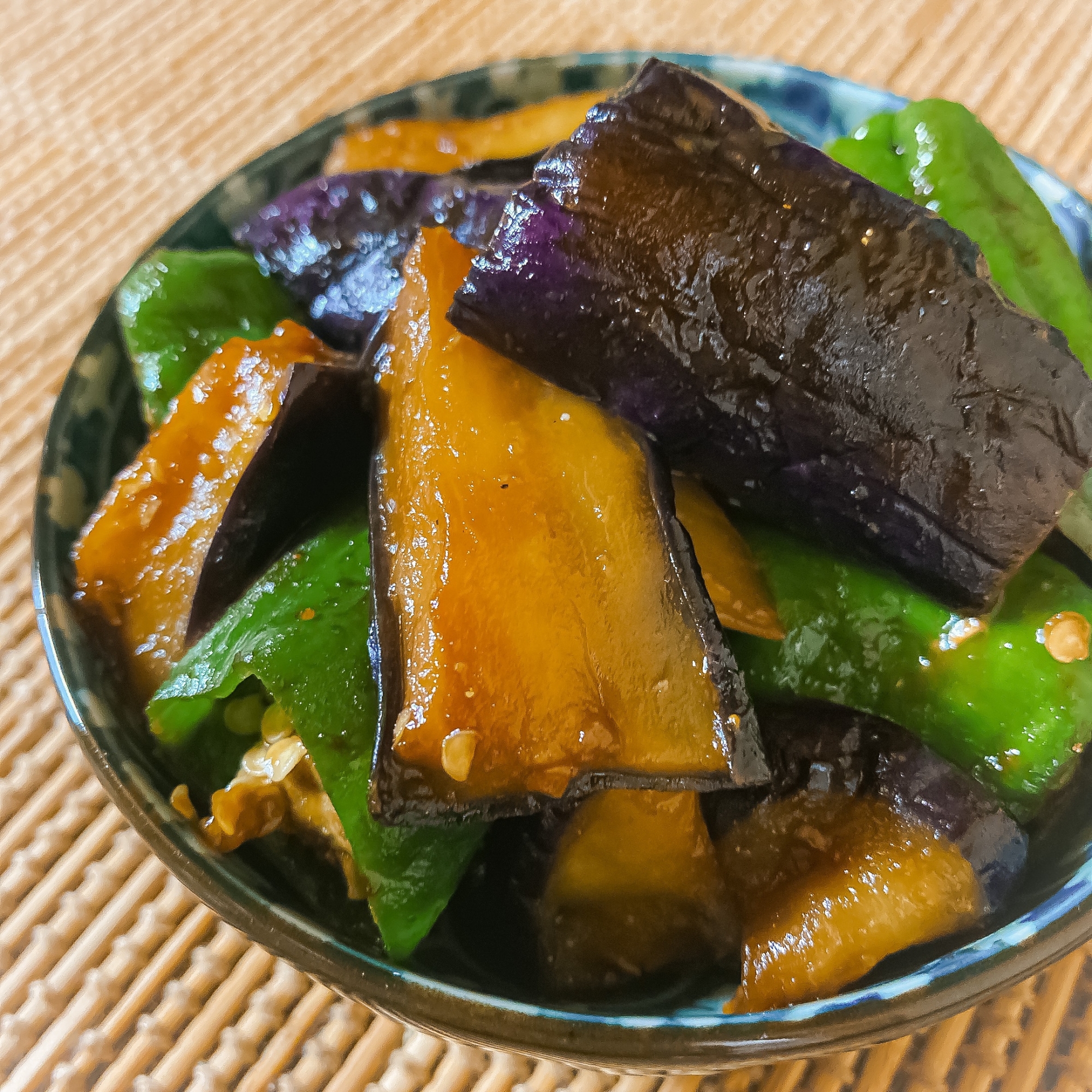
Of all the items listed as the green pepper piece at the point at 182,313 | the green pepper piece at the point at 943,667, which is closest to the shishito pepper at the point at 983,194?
the green pepper piece at the point at 943,667

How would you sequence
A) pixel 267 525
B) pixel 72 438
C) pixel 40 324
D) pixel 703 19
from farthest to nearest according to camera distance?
pixel 703 19, pixel 40 324, pixel 72 438, pixel 267 525

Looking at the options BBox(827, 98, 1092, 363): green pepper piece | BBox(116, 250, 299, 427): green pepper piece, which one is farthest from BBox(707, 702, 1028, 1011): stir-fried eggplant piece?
BBox(116, 250, 299, 427): green pepper piece

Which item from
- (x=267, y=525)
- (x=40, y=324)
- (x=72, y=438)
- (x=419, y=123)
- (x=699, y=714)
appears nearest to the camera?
(x=699, y=714)

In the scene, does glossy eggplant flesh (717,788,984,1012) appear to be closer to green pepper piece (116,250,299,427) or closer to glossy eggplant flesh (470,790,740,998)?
glossy eggplant flesh (470,790,740,998)

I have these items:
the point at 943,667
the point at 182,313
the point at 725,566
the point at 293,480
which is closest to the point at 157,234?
the point at 182,313

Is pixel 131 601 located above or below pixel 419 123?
below

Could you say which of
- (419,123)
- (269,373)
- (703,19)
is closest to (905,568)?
(269,373)

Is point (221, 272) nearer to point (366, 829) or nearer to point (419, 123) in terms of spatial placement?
point (419, 123)

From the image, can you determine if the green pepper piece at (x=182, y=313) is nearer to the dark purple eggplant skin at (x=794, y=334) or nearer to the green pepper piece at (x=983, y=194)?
the dark purple eggplant skin at (x=794, y=334)
